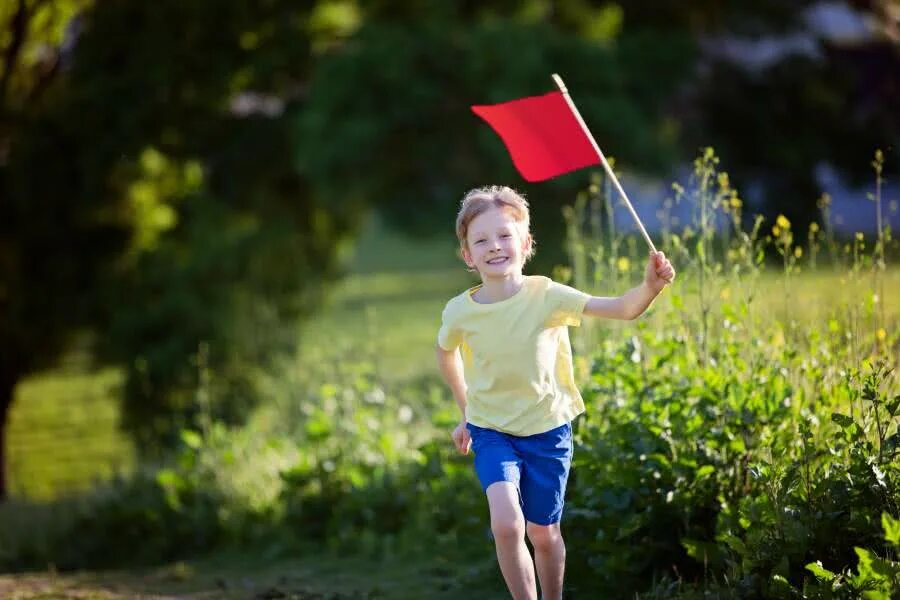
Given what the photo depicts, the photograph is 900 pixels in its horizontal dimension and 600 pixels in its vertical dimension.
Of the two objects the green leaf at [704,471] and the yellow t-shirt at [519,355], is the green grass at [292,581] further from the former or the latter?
the yellow t-shirt at [519,355]

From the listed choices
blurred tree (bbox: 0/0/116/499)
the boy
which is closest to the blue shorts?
the boy

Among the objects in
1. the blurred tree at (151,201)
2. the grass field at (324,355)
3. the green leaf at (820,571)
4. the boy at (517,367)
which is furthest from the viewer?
the blurred tree at (151,201)

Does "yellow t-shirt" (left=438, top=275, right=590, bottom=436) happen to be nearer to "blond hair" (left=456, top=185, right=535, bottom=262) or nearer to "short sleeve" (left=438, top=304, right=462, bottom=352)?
"short sleeve" (left=438, top=304, right=462, bottom=352)

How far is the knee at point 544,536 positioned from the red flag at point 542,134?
98 cm

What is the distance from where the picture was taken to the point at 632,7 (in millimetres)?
12148

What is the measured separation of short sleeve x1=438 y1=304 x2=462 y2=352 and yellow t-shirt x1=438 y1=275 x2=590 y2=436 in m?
0.02

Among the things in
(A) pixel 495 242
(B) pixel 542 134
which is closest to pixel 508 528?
(A) pixel 495 242

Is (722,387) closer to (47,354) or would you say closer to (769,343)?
(769,343)

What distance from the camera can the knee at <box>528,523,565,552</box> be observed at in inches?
149

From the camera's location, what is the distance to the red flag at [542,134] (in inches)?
155

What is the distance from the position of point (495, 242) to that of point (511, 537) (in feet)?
2.58

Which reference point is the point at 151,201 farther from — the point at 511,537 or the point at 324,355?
the point at 511,537

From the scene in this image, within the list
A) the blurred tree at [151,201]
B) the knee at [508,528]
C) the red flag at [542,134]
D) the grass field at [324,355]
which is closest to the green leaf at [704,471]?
the grass field at [324,355]

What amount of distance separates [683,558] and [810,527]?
0.78m
